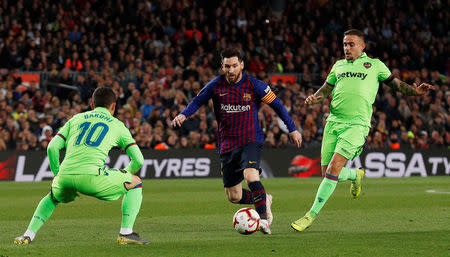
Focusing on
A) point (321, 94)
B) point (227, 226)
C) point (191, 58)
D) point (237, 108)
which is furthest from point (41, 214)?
point (191, 58)

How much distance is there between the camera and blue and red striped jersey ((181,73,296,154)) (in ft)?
28.7

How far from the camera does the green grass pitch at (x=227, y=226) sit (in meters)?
7.05

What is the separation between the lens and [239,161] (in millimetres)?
8875

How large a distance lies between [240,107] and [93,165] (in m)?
2.22

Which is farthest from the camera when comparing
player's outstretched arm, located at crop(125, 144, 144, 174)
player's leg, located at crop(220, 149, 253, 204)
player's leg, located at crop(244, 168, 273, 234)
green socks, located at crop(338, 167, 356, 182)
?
green socks, located at crop(338, 167, 356, 182)

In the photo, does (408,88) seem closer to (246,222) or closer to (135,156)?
(246,222)

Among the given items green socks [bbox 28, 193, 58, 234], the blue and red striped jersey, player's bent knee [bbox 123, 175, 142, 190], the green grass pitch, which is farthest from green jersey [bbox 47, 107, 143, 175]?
the blue and red striped jersey

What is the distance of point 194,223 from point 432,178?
515 inches

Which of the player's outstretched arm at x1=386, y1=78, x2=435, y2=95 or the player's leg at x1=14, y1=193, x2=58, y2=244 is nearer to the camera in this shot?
the player's leg at x1=14, y1=193, x2=58, y2=244

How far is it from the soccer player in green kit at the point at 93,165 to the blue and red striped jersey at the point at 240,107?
1.56 metres

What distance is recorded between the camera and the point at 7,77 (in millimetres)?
21312

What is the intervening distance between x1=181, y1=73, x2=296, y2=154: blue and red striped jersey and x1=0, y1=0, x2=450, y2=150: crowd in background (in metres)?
11.7

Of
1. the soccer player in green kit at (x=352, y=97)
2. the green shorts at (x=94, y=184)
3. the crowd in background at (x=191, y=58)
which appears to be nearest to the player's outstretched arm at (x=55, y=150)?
the green shorts at (x=94, y=184)

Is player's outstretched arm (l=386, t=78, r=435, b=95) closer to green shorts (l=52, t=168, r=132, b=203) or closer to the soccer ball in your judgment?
the soccer ball
